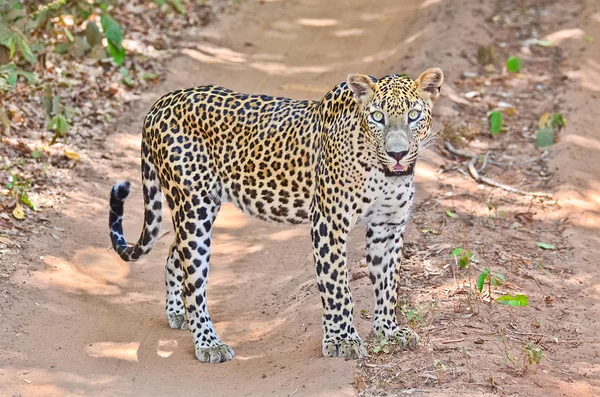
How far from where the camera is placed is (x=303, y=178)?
7207 millimetres

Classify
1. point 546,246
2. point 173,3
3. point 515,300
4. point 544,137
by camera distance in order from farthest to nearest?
point 173,3
point 544,137
point 546,246
point 515,300

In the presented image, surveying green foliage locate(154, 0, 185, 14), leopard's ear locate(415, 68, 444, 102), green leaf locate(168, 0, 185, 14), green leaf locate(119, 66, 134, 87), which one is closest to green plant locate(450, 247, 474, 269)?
leopard's ear locate(415, 68, 444, 102)

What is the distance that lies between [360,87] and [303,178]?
997 millimetres

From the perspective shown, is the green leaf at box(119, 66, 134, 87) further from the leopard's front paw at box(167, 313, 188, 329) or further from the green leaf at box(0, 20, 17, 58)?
the leopard's front paw at box(167, 313, 188, 329)

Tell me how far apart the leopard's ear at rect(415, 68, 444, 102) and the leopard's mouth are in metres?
0.56

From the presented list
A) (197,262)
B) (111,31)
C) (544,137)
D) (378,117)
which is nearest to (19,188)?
(111,31)

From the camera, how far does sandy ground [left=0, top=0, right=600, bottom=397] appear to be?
22.9ft

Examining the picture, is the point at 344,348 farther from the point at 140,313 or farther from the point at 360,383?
the point at 140,313

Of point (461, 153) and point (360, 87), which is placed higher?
point (360, 87)

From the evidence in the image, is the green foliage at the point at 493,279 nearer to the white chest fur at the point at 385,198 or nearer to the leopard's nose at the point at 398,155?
the white chest fur at the point at 385,198

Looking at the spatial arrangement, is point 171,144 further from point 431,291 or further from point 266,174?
point 431,291

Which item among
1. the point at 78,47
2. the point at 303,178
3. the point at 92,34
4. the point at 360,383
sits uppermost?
the point at 303,178

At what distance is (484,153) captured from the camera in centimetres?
1220

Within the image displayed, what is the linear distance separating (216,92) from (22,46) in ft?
9.25
